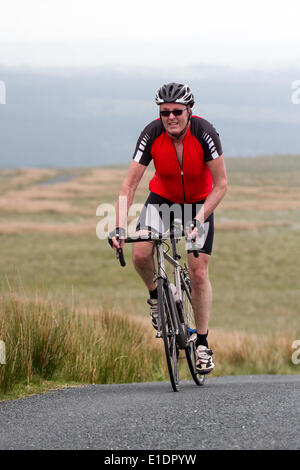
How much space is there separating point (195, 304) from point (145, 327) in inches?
142

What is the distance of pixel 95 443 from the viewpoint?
484cm

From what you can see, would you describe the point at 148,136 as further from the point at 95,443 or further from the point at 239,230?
the point at 239,230

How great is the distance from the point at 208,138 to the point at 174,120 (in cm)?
32

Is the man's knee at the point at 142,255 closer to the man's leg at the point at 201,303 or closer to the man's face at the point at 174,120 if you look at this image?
the man's leg at the point at 201,303

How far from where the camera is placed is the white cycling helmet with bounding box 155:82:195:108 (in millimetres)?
6500

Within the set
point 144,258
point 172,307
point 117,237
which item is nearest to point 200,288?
point 172,307

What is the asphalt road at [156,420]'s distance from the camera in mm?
4770

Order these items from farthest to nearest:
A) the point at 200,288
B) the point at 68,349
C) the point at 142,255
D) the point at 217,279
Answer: the point at 217,279 < the point at 68,349 < the point at 200,288 < the point at 142,255

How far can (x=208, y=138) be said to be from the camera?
6.58 metres

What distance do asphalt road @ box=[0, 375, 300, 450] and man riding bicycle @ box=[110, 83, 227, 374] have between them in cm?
108

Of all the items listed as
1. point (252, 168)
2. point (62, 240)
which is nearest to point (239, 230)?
point (62, 240)

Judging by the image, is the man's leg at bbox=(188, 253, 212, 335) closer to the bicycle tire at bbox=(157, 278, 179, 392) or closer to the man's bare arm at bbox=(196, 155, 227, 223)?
the bicycle tire at bbox=(157, 278, 179, 392)

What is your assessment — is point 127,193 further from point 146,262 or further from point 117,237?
point 146,262

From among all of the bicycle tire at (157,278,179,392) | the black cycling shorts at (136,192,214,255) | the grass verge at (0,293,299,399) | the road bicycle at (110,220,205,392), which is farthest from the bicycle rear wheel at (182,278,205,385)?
the grass verge at (0,293,299,399)
